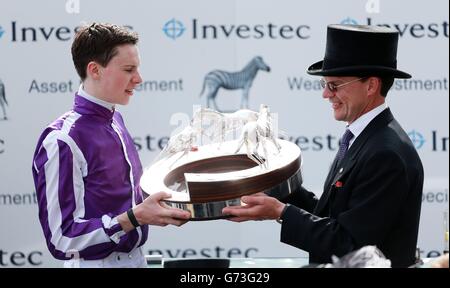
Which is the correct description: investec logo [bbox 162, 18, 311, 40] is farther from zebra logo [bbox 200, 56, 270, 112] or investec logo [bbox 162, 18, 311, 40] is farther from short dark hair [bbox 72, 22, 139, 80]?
short dark hair [bbox 72, 22, 139, 80]

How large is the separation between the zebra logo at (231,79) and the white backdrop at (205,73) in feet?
0.16

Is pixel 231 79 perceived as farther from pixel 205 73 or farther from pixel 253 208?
pixel 253 208

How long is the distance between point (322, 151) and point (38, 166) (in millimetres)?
3058

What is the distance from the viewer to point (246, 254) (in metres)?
5.94

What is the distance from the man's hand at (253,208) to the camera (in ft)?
9.56

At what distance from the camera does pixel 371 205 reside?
295 centimetres

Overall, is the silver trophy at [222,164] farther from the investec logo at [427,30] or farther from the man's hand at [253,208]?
the investec logo at [427,30]

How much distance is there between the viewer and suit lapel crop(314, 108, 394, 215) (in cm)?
311

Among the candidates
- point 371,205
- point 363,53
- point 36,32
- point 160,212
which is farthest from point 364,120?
point 36,32

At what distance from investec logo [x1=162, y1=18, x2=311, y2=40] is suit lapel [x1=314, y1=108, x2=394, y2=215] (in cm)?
277

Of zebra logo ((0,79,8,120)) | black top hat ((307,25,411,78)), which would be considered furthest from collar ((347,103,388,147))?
zebra logo ((0,79,8,120))

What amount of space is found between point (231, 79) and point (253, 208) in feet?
9.67

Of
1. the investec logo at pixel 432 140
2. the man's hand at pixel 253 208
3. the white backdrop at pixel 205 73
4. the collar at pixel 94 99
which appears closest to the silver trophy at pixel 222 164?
the man's hand at pixel 253 208
